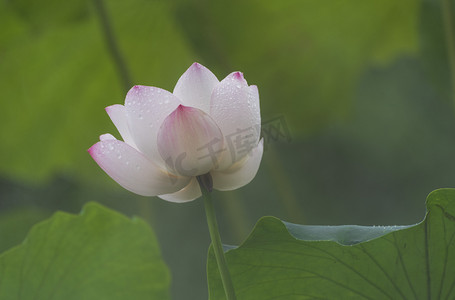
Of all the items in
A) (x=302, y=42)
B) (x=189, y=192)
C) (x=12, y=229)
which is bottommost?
(x=12, y=229)

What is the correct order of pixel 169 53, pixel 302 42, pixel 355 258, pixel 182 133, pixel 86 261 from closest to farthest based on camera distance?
pixel 182 133 < pixel 355 258 < pixel 86 261 < pixel 302 42 < pixel 169 53

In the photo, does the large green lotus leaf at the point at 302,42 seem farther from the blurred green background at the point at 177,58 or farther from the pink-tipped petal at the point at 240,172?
the pink-tipped petal at the point at 240,172

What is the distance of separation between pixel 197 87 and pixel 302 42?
3.53 feet

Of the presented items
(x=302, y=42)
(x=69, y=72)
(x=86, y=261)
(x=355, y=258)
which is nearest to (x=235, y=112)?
(x=355, y=258)

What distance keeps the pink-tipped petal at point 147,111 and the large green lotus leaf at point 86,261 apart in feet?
0.87

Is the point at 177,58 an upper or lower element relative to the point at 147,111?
upper

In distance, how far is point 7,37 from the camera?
1.46m

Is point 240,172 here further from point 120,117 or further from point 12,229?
point 12,229

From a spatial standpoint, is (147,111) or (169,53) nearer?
(147,111)

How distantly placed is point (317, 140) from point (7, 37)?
1.43 meters

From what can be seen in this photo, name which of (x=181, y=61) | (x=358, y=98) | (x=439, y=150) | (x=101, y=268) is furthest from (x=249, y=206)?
(x=101, y=268)

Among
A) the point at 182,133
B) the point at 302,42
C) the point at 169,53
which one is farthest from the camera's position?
the point at 169,53

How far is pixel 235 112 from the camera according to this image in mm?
455

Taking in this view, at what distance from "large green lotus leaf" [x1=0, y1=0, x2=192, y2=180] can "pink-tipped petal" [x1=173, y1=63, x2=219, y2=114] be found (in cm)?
92
